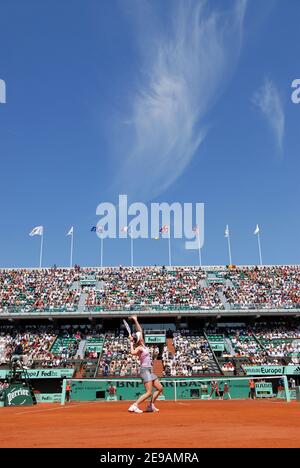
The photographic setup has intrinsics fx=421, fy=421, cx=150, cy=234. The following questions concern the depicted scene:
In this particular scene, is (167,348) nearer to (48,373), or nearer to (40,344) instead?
(48,373)

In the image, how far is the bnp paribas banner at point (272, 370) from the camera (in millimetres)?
38125

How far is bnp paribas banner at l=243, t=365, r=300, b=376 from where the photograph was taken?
125 feet

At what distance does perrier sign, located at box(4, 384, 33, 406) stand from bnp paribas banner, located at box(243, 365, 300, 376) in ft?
74.2

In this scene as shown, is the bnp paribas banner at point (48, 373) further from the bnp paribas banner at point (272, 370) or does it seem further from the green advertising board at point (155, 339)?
the bnp paribas banner at point (272, 370)

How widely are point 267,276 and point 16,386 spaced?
40.9 m

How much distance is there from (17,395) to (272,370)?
24362 mm

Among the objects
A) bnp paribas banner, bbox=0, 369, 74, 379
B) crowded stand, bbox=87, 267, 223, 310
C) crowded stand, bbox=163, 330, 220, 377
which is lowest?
bnp paribas banner, bbox=0, 369, 74, 379

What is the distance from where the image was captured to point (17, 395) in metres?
22.5

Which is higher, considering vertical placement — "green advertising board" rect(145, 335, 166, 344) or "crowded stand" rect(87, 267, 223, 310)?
"crowded stand" rect(87, 267, 223, 310)

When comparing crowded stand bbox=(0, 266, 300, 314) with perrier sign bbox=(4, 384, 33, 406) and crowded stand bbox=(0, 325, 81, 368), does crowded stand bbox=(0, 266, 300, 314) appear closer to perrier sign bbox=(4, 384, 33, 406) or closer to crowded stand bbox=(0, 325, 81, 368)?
crowded stand bbox=(0, 325, 81, 368)

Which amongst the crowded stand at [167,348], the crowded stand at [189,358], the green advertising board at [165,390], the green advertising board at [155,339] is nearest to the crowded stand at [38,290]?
the crowded stand at [167,348]

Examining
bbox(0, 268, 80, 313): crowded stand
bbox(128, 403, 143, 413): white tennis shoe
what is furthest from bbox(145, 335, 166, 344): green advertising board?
bbox(128, 403, 143, 413): white tennis shoe
